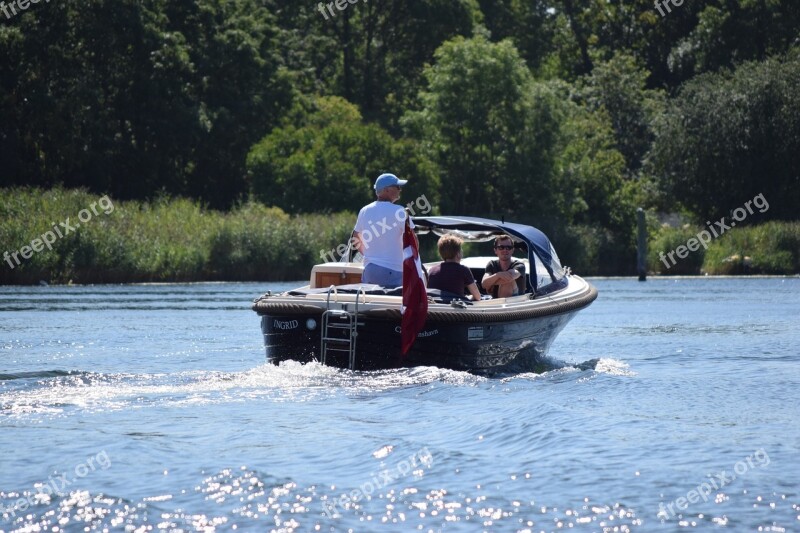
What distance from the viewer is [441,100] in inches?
2265

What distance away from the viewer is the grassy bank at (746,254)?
153 feet

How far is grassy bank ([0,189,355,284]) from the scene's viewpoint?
3775 cm

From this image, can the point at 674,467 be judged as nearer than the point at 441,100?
Yes

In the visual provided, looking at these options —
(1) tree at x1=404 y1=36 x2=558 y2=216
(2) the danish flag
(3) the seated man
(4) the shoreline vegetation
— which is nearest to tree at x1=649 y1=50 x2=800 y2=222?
(1) tree at x1=404 y1=36 x2=558 y2=216

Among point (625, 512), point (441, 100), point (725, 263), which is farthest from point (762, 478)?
point (441, 100)

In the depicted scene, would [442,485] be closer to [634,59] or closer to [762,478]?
[762,478]

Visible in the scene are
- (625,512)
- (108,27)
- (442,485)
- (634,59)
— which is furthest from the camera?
(634,59)

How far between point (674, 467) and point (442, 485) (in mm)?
1745

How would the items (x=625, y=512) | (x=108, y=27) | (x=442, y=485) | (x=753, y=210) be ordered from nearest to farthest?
(x=625, y=512) → (x=442, y=485) → (x=108, y=27) → (x=753, y=210)

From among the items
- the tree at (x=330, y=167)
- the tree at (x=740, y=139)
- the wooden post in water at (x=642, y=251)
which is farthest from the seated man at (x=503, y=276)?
the tree at (x=740, y=139)

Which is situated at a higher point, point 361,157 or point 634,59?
point 634,59

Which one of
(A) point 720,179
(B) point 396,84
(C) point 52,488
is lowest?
(C) point 52,488

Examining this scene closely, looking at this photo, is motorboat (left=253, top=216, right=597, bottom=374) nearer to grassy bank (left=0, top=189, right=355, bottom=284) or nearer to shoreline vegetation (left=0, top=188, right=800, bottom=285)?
grassy bank (left=0, top=189, right=355, bottom=284)

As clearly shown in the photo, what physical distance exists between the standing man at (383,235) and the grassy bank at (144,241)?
25.0m
